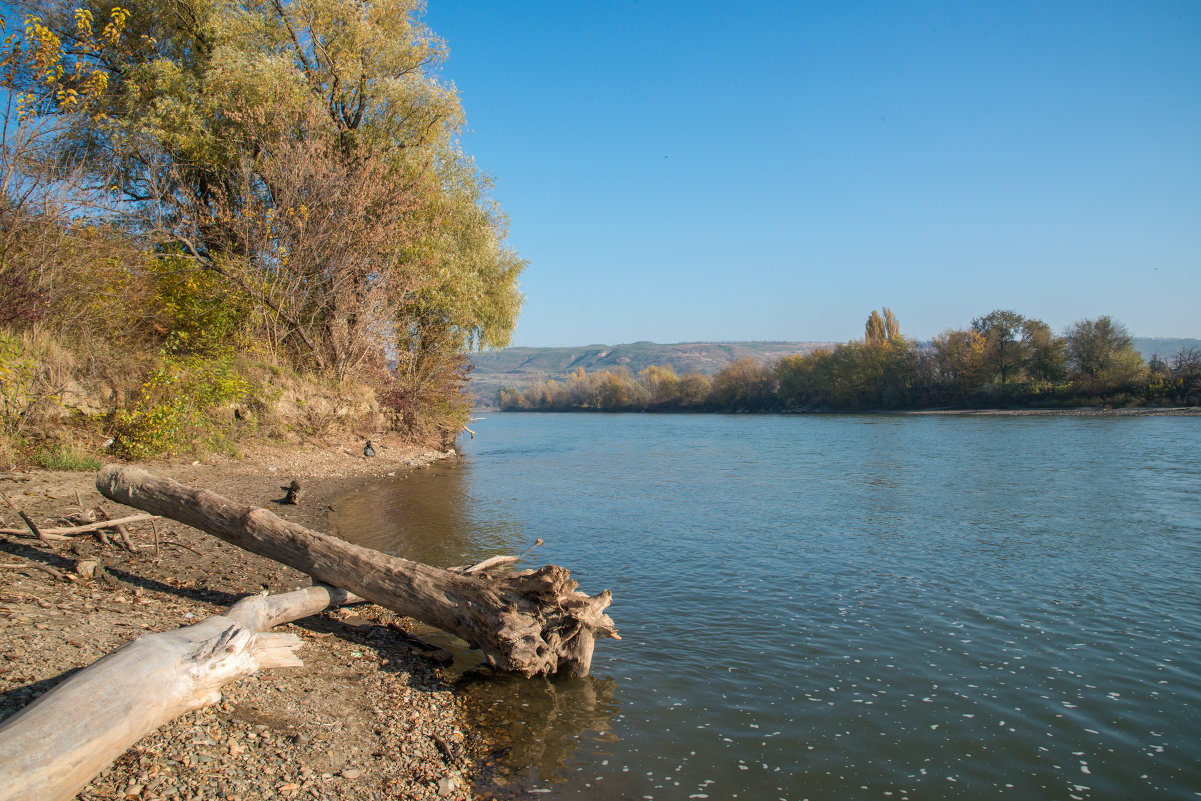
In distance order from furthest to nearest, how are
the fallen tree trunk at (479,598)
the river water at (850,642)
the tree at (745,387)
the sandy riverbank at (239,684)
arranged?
the tree at (745,387) → the fallen tree trunk at (479,598) → the river water at (850,642) → the sandy riverbank at (239,684)

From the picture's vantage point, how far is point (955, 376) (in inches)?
3204

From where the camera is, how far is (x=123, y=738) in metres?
3.83

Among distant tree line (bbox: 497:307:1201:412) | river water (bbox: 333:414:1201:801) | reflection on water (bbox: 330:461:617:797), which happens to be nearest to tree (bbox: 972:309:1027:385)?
distant tree line (bbox: 497:307:1201:412)

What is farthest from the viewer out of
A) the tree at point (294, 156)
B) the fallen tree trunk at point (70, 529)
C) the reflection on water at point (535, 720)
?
the tree at point (294, 156)

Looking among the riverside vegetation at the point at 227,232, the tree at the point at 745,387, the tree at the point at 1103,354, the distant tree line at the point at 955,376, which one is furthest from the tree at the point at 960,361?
the riverside vegetation at the point at 227,232

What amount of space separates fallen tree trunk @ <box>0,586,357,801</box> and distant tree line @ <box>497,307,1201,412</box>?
80.6 m

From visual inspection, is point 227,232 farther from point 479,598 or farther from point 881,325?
point 881,325

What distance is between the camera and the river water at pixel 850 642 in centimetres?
518

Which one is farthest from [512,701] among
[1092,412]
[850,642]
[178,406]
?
[1092,412]

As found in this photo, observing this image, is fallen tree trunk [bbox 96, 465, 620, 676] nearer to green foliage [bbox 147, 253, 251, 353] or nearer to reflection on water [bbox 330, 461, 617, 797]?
reflection on water [bbox 330, 461, 617, 797]

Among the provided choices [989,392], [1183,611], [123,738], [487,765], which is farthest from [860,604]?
[989,392]

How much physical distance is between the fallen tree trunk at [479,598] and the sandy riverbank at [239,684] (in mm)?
569

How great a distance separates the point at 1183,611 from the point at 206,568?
42.9 feet

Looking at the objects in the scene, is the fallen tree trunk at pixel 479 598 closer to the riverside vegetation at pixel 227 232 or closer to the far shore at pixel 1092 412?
the riverside vegetation at pixel 227 232
